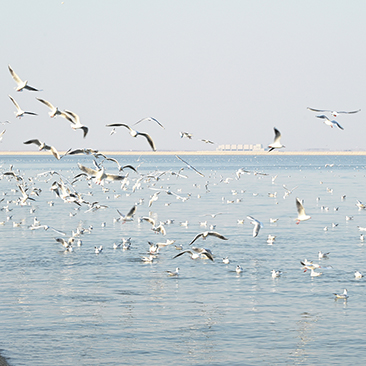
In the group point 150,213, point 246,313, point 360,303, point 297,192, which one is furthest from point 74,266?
point 297,192

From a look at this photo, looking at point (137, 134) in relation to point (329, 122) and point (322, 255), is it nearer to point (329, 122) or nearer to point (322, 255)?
point (329, 122)

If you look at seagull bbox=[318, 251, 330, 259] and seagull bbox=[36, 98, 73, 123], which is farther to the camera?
seagull bbox=[318, 251, 330, 259]

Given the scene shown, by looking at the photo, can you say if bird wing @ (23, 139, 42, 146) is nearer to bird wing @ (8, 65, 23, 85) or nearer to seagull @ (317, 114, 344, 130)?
bird wing @ (8, 65, 23, 85)

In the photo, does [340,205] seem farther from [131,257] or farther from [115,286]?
[115,286]

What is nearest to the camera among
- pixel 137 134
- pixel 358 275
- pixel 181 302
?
pixel 137 134

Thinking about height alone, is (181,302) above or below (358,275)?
below

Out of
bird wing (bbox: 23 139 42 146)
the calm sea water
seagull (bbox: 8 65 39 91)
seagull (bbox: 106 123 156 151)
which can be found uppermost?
seagull (bbox: 8 65 39 91)

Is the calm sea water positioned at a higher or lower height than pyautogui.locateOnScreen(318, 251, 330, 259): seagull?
lower

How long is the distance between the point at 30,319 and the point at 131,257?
10.3m

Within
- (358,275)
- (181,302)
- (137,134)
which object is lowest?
(181,302)

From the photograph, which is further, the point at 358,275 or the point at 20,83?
the point at 358,275

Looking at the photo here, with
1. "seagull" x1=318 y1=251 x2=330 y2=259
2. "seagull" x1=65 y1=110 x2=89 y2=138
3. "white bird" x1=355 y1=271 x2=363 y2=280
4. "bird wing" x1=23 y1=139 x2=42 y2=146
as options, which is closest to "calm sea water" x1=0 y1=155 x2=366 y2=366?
"seagull" x1=318 y1=251 x2=330 y2=259

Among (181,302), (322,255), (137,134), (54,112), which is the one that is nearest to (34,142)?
(54,112)

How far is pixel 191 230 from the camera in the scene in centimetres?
3841
